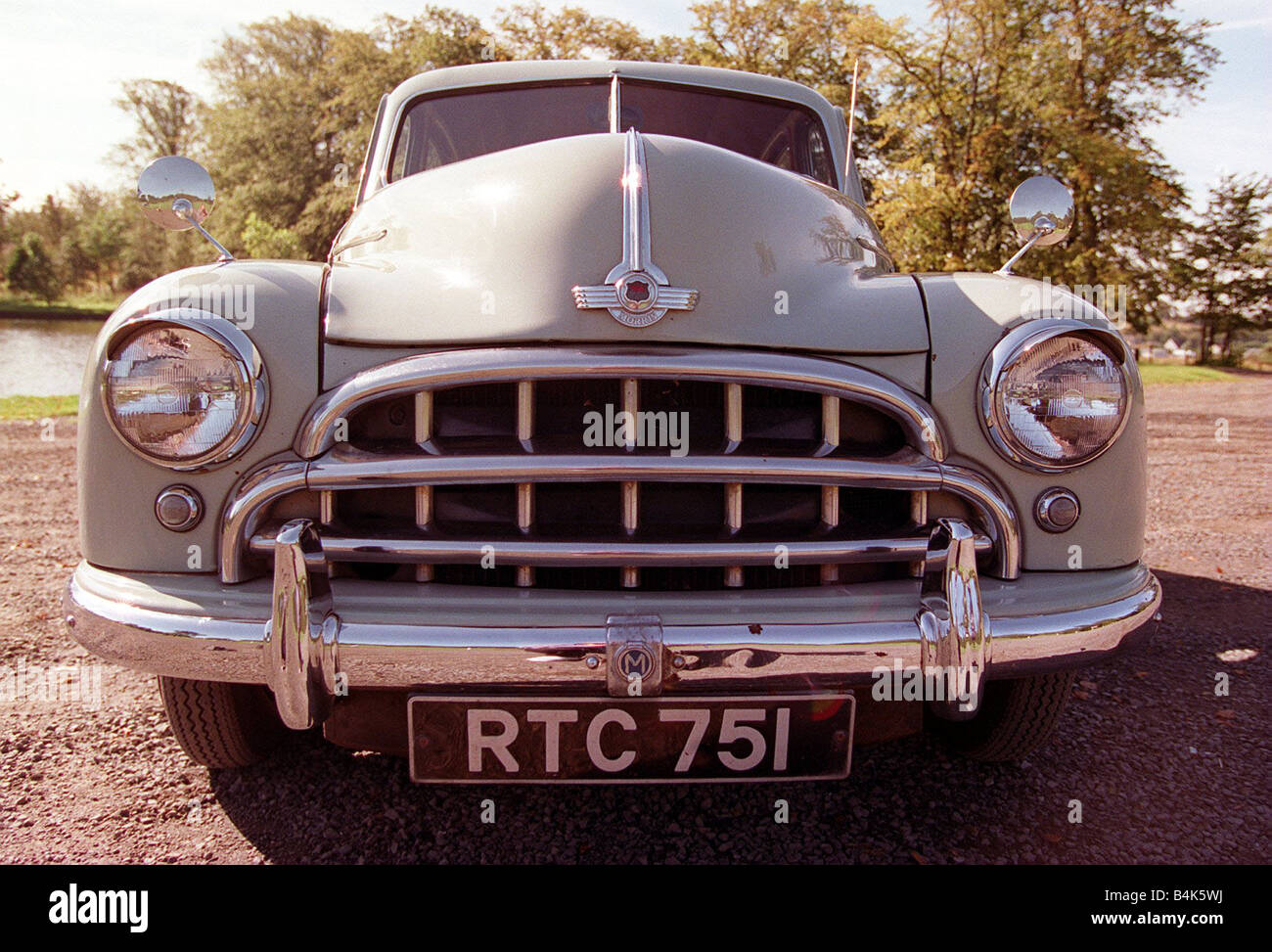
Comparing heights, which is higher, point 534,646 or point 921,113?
point 921,113

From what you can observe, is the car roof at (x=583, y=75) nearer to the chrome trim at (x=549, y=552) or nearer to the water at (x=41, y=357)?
the chrome trim at (x=549, y=552)

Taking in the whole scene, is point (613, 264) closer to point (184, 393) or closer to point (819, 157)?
point (184, 393)

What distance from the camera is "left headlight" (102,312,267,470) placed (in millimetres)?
1533

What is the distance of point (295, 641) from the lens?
1.36 metres

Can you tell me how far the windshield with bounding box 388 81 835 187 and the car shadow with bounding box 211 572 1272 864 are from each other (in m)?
1.91

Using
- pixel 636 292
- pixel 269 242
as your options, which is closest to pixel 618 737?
pixel 636 292

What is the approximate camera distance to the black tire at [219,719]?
1740mm

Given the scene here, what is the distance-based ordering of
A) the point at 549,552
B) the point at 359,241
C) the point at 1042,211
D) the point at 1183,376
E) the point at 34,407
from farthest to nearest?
the point at 1183,376 < the point at 34,407 < the point at 359,241 < the point at 1042,211 < the point at 549,552

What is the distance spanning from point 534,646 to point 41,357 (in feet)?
79.4

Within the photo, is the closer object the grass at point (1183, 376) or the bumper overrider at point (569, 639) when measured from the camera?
the bumper overrider at point (569, 639)

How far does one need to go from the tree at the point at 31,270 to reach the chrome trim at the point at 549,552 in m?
59.0

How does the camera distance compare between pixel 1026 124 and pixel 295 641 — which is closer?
pixel 295 641

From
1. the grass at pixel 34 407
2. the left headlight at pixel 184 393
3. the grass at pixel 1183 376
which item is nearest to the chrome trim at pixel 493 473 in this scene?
the left headlight at pixel 184 393
